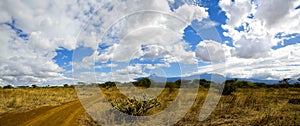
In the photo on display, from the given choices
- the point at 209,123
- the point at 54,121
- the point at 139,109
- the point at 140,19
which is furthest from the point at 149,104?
the point at 140,19

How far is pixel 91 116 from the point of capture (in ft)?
41.3

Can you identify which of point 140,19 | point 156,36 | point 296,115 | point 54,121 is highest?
point 140,19

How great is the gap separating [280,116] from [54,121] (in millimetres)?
9682

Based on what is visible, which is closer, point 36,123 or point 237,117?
point 36,123

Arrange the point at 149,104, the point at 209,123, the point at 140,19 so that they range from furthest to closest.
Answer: the point at 140,19
the point at 149,104
the point at 209,123

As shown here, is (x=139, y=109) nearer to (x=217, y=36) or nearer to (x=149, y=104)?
(x=149, y=104)

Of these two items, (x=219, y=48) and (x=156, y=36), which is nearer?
(x=219, y=48)

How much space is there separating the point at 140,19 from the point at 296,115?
10079mm

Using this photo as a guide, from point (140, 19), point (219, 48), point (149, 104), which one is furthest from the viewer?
point (140, 19)

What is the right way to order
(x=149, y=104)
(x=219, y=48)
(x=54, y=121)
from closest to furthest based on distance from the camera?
(x=54, y=121)
(x=219, y=48)
(x=149, y=104)

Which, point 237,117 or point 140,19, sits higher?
point 140,19

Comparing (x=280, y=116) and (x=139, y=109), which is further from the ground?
(x=139, y=109)

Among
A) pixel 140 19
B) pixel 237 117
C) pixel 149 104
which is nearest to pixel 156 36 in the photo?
pixel 140 19

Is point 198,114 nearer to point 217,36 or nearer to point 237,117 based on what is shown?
point 237,117
